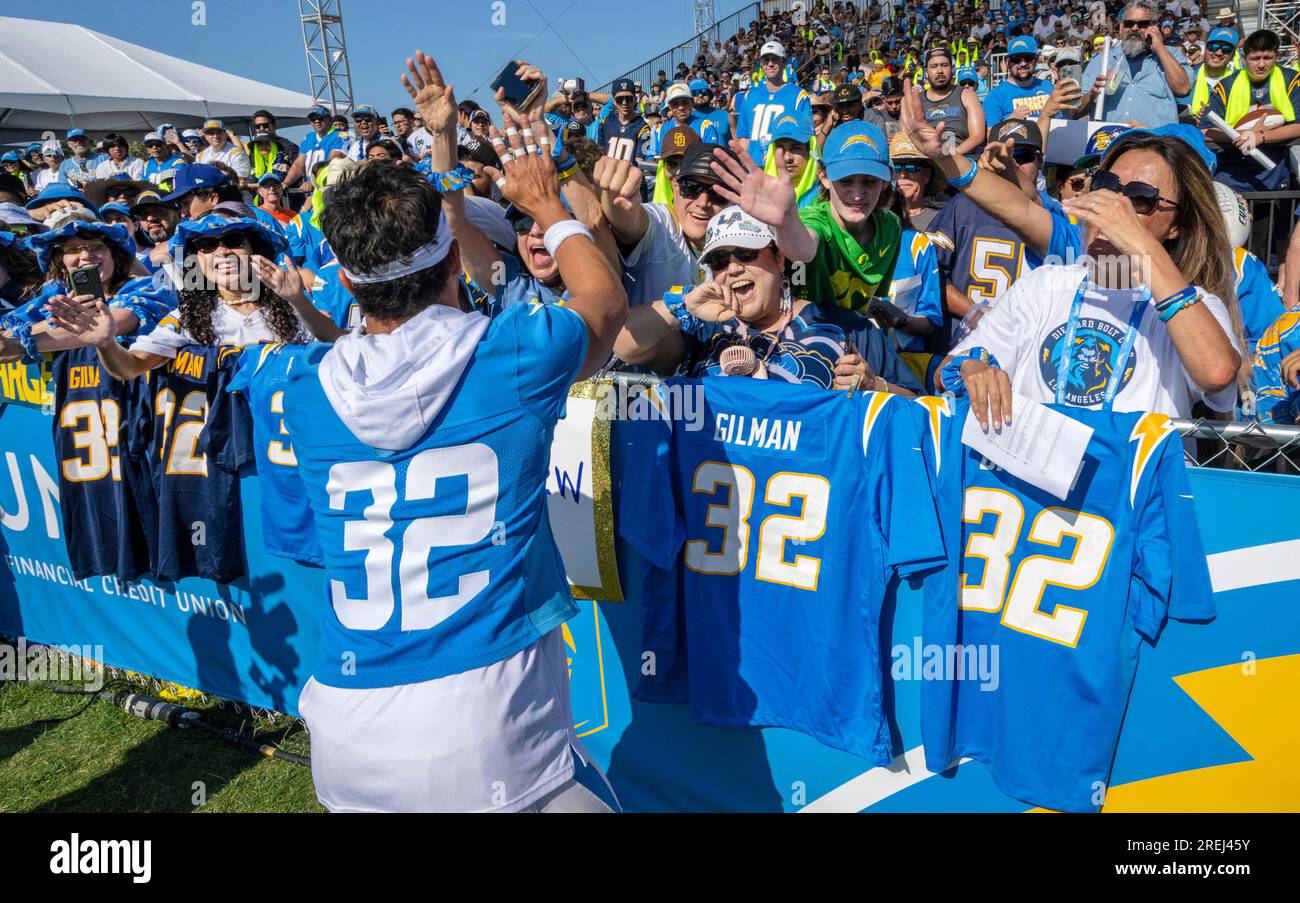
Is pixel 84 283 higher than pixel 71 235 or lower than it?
lower

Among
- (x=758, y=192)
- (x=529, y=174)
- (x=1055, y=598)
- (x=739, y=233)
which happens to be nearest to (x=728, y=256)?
(x=739, y=233)

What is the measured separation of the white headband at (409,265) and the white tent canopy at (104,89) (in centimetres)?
2971

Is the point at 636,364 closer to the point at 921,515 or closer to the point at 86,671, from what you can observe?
the point at 921,515

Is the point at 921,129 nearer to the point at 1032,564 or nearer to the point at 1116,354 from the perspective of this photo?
the point at 1116,354

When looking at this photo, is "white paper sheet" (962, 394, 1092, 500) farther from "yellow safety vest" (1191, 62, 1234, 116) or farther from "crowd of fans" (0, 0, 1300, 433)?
"yellow safety vest" (1191, 62, 1234, 116)

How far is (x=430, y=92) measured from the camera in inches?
129

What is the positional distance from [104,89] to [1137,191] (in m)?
33.2

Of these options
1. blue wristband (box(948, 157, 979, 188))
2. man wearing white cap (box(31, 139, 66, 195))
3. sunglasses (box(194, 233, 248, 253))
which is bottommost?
sunglasses (box(194, 233, 248, 253))

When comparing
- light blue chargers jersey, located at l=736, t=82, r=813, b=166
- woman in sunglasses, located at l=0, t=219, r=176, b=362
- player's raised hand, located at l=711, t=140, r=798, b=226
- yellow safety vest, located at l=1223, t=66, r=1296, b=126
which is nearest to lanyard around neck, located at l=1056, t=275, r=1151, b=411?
player's raised hand, located at l=711, t=140, r=798, b=226

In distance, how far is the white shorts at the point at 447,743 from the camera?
2197mm

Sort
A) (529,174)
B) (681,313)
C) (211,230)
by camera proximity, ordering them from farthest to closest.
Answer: (211,230) → (681,313) → (529,174)

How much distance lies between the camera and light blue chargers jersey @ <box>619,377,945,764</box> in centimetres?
299

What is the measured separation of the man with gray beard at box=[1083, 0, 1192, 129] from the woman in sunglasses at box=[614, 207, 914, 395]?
18.5ft

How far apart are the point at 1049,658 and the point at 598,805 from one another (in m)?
1.40
